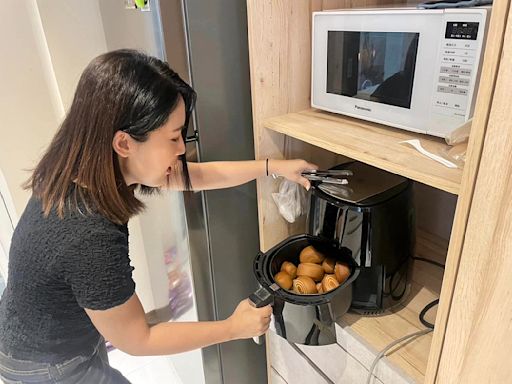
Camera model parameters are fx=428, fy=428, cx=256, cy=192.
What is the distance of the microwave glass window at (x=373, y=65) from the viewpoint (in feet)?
2.57

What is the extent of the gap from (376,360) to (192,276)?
0.52 meters

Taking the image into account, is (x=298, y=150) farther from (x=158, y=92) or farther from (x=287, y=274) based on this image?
(x=158, y=92)

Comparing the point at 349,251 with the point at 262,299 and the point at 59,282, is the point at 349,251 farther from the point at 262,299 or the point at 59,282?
the point at 59,282

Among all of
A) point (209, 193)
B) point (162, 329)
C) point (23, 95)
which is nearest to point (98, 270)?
point (162, 329)

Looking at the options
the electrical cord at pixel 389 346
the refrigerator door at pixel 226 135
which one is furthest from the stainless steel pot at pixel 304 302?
the refrigerator door at pixel 226 135

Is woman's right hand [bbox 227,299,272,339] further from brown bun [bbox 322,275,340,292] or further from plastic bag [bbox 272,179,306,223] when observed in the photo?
plastic bag [bbox 272,179,306,223]

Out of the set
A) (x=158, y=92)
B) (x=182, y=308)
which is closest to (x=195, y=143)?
(x=158, y=92)

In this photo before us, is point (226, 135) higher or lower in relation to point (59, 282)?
higher

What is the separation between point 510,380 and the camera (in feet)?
2.06

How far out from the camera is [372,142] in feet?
2.64

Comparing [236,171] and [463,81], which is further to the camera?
[236,171]

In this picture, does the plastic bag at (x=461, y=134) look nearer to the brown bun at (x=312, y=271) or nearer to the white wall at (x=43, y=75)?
the brown bun at (x=312, y=271)

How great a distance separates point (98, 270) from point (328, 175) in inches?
20.8

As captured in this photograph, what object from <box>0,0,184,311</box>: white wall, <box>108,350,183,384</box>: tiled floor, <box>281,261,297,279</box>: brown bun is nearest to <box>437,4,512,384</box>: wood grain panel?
<box>281,261,297,279</box>: brown bun
